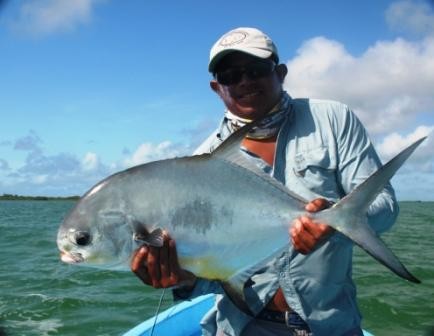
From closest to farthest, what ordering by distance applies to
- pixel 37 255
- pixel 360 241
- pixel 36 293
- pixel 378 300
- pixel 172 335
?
pixel 360 241 → pixel 172 335 → pixel 378 300 → pixel 36 293 → pixel 37 255

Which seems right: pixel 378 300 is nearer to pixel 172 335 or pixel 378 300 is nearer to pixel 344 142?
pixel 172 335

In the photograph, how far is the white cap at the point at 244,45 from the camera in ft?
8.89

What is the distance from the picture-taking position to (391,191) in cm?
253

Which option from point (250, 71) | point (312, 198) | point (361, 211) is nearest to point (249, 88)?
point (250, 71)

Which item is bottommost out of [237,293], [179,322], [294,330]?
[179,322]

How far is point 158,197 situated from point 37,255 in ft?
47.6

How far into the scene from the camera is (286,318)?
105 inches

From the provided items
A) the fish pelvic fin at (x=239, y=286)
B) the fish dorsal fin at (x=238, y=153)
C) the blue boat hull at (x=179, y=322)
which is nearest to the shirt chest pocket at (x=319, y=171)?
the fish dorsal fin at (x=238, y=153)

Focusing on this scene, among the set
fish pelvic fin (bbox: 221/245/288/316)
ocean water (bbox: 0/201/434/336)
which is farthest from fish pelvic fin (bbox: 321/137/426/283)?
ocean water (bbox: 0/201/434/336)

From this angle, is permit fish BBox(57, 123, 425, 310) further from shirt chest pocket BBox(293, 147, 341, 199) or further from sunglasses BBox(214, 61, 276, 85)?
sunglasses BBox(214, 61, 276, 85)

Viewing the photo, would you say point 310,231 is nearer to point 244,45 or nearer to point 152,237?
point 152,237

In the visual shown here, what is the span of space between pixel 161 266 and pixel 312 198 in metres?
0.87

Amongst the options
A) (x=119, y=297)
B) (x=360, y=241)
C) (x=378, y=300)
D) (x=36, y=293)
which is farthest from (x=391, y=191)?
(x=36, y=293)

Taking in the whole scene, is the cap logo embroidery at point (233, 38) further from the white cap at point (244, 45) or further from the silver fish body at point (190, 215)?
the silver fish body at point (190, 215)
